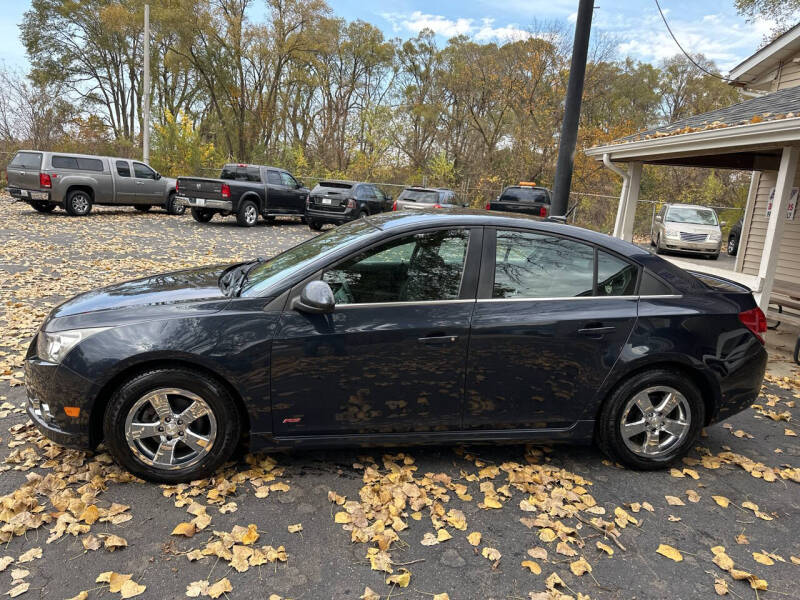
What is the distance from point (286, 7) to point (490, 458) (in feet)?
108

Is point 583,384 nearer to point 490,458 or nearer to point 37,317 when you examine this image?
point 490,458

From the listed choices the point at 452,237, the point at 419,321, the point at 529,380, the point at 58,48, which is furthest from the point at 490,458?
the point at 58,48

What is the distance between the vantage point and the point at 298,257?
360 cm

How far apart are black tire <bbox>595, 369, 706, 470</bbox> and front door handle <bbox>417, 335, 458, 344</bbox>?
1.14m

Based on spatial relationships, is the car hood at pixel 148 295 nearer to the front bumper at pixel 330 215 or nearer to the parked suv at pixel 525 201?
the front bumper at pixel 330 215

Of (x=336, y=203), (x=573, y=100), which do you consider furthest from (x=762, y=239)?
(x=336, y=203)

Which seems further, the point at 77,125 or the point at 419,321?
the point at 77,125

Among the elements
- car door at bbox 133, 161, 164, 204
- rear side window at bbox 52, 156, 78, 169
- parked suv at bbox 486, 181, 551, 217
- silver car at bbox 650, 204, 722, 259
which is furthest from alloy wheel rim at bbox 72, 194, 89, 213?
silver car at bbox 650, 204, 722, 259

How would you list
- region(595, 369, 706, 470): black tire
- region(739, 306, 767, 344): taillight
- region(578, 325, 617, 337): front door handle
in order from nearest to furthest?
region(578, 325, 617, 337): front door handle → region(595, 369, 706, 470): black tire → region(739, 306, 767, 344): taillight

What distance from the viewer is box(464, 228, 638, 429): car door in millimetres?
3283

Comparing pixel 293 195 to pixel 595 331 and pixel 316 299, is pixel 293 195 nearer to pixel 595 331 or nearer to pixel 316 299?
pixel 316 299

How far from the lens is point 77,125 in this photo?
30.4 metres

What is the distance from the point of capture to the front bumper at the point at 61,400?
297 centimetres

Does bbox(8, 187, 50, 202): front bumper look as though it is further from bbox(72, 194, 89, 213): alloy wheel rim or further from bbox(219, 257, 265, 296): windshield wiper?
bbox(219, 257, 265, 296): windshield wiper
